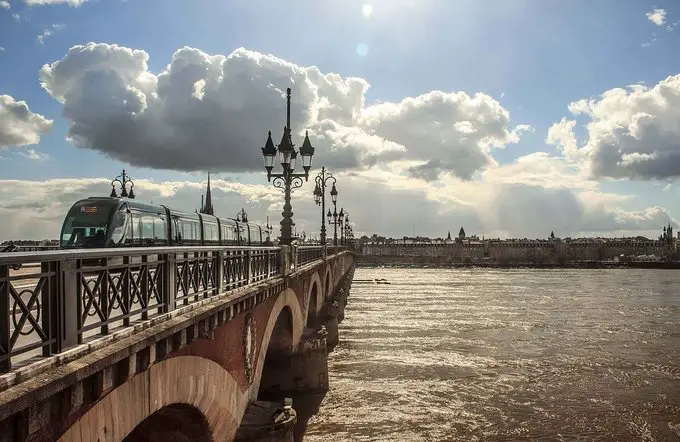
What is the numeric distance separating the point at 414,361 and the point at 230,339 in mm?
18061

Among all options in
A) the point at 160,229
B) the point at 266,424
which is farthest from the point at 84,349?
the point at 160,229

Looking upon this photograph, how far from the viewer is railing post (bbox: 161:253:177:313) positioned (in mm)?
7406

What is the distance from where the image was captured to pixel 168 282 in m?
7.48

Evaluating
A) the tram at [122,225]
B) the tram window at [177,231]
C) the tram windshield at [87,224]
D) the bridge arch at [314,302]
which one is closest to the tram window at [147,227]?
the tram at [122,225]

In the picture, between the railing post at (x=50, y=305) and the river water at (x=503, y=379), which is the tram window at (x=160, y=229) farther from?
the railing post at (x=50, y=305)

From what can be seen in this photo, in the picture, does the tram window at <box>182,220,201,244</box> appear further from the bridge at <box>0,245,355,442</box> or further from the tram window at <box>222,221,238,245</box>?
the bridge at <box>0,245,355,442</box>

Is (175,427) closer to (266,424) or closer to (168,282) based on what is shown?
(168,282)

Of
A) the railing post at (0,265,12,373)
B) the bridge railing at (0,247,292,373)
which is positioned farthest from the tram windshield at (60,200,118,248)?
the railing post at (0,265,12,373)

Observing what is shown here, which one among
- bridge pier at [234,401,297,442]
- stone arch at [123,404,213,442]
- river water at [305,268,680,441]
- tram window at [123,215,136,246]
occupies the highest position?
tram window at [123,215,136,246]

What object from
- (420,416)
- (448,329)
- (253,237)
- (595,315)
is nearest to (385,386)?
(420,416)

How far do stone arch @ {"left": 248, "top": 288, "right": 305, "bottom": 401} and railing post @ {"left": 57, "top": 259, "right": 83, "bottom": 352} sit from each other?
8012 mm

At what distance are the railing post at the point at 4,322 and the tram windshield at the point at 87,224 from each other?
13.5 m

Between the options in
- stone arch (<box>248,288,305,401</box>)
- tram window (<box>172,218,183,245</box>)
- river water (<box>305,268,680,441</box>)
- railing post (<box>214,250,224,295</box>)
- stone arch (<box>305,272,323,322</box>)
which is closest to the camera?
railing post (<box>214,250,224,295</box>)

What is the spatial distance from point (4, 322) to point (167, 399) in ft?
10.5
